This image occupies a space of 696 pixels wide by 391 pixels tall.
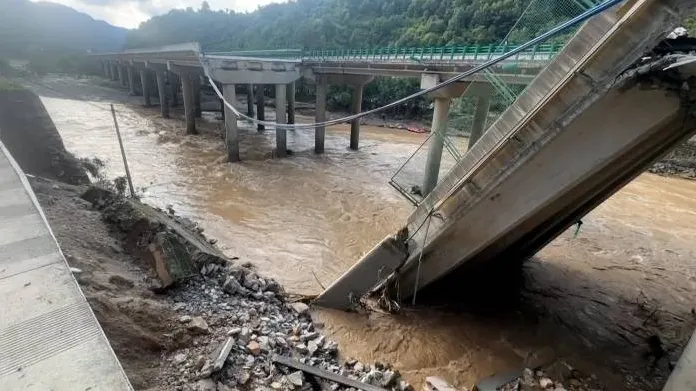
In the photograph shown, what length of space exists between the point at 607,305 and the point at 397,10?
5585 cm

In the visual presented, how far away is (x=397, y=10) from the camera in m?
54.3

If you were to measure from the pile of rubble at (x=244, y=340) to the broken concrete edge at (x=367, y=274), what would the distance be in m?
0.59

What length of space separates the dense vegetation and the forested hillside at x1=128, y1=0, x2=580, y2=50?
18187 mm

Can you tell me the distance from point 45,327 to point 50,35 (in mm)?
130519

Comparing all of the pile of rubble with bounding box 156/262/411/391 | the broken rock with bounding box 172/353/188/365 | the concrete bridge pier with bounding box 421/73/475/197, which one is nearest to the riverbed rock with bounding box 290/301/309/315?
the pile of rubble with bounding box 156/262/411/391

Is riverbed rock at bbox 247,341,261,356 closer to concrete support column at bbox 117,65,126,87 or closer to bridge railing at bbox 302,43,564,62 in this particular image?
bridge railing at bbox 302,43,564,62

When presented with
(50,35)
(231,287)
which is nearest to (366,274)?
(231,287)

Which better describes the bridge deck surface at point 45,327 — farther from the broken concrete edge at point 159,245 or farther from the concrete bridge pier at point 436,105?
the concrete bridge pier at point 436,105

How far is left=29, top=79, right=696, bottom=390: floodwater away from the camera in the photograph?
6.11 metres

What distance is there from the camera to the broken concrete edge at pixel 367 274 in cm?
659

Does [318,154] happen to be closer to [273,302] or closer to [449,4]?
[273,302]

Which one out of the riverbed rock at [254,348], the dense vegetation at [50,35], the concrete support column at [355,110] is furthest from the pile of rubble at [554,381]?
the dense vegetation at [50,35]

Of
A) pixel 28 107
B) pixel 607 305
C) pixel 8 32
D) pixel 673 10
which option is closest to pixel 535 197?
pixel 673 10

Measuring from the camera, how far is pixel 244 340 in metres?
4.57
